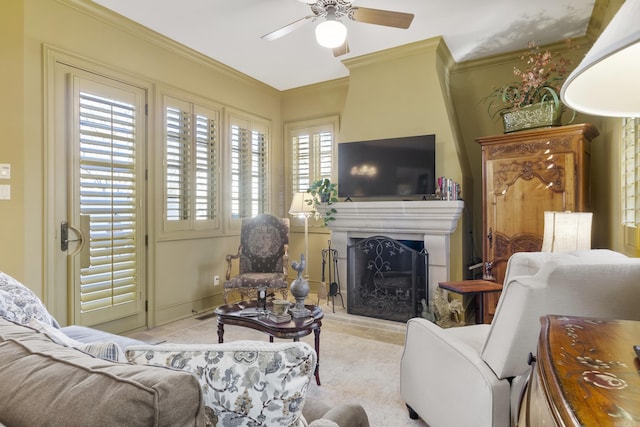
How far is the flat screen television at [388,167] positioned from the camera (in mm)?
3752

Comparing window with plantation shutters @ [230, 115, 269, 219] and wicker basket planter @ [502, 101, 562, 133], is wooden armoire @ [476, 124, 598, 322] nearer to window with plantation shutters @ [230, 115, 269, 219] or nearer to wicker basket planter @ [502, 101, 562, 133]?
wicker basket planter @ [502, 101, 562, 133]

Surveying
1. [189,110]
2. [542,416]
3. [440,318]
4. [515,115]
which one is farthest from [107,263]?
[515,115]

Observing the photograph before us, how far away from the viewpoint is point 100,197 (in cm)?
317

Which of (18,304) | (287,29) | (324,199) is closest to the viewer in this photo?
(18,304)

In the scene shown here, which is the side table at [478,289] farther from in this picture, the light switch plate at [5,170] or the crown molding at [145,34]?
the crown molding at [145,34]

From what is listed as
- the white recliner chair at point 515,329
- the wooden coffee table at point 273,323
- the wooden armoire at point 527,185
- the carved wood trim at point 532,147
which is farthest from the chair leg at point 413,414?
the carved wood trim at point 532,147

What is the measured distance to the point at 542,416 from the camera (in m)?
0.63

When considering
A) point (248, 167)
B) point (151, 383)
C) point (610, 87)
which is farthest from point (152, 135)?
point (610, 87)

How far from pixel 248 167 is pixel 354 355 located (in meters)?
2.82

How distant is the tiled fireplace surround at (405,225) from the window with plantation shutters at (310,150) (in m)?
1.02

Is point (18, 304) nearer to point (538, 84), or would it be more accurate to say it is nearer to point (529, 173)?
point (529, 173)

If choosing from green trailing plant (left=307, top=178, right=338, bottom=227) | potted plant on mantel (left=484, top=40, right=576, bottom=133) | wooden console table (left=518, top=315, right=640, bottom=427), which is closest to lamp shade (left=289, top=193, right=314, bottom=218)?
green trailing plant (left=307, top=178, right=338, bottom=227)

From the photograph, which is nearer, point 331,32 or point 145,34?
point 331,32

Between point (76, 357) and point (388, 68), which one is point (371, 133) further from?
point (76, 357)
